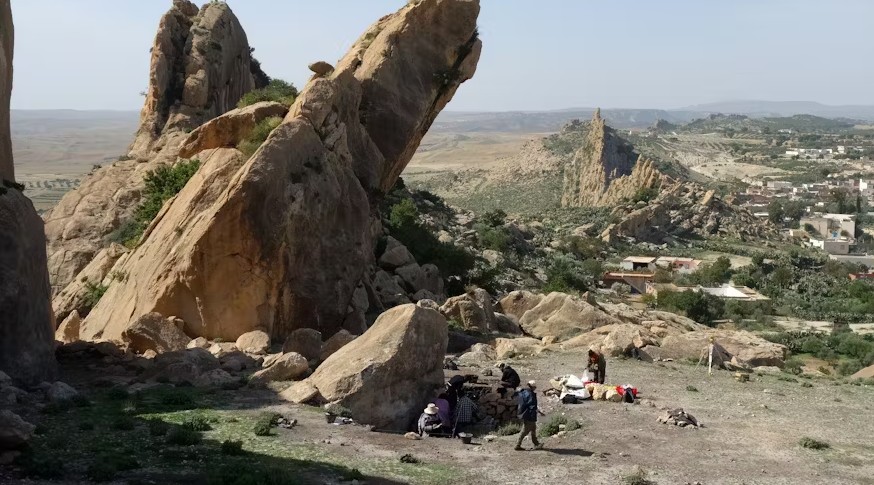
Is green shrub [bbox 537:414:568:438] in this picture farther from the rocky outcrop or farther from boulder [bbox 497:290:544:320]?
→ the rocky outcrop

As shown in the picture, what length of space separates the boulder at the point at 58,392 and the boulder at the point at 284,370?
13.3 feet

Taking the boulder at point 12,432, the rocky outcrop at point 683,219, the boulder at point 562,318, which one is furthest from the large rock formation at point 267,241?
the rocky outcrop at point 683,219

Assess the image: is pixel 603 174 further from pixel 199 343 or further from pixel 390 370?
pixel 390 370

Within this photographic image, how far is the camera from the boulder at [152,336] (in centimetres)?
2347

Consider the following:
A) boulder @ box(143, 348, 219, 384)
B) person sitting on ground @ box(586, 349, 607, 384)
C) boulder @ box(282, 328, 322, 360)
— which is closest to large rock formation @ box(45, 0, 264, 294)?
boulder @ box(143, 348, 219, 384)

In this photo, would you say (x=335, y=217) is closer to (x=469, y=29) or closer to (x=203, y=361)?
(x=203, y=361)

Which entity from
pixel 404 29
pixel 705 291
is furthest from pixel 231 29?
pixel 705 291

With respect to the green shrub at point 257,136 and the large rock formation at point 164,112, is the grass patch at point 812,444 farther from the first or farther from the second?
the large rock formation at point 164,112

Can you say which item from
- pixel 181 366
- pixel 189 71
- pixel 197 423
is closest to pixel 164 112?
pixel 189 71

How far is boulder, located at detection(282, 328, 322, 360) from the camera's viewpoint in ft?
77.0

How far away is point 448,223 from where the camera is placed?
72938 millimetres

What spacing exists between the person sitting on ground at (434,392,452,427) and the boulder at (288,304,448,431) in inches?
17.4

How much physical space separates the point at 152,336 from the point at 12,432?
10.9 meters

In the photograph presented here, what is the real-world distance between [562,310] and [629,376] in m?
10.4
